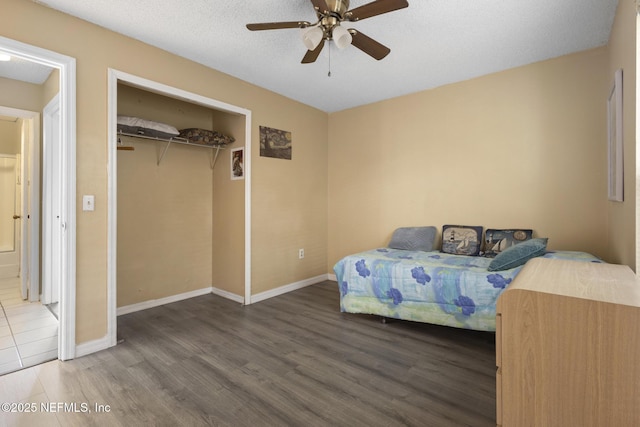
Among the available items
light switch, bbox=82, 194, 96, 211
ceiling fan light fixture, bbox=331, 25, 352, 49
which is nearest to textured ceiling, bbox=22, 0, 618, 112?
ceiling fan light fixture, bbox=331, 25, 352, 49

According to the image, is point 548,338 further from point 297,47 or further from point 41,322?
point 41,322

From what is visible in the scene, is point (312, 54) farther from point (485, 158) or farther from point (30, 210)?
point (30, 210)

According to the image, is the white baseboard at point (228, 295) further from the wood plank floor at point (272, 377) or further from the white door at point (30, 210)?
the white door at point (30, 210)

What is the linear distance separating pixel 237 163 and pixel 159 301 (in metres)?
1.83

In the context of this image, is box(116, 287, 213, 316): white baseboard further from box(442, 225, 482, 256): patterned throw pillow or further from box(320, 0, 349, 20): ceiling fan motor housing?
box(320, 0, 349, 20): ceiling fan motor housing

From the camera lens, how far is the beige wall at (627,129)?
1.64 m

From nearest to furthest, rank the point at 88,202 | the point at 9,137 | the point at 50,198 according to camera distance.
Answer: the point at 88,202 → the point at 50,198 → the point at 9,137

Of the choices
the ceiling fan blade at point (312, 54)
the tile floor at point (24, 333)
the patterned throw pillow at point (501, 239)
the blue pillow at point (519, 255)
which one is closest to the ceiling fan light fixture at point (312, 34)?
the ceiling fan blade at point (312, 54)

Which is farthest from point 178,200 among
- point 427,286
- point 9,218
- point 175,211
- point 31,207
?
point 9,218

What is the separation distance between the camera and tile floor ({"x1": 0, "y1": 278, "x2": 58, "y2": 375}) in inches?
87.0

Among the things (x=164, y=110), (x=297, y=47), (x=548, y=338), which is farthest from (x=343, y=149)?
(x=548, y=338)

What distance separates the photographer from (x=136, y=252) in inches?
127

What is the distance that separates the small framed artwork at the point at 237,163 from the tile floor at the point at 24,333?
7.36ft

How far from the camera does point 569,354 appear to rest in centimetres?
99
